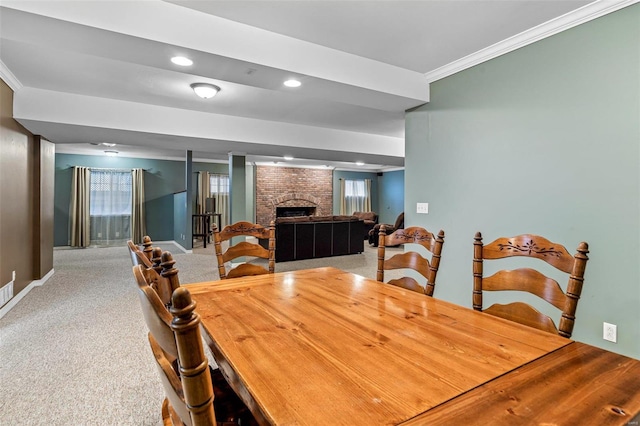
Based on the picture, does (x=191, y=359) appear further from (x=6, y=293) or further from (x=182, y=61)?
(x=6, y=293)

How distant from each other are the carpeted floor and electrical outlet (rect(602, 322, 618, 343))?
2.79m

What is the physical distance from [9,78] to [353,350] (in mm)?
4293

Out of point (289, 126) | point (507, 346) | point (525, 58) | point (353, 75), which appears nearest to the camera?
point (507, 346)

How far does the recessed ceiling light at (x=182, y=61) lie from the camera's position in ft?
7.50

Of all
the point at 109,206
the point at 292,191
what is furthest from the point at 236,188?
the point at 292,191

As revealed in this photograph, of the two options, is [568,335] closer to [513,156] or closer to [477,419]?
[477,419]

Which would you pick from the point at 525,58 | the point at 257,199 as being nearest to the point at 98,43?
the point at 525,58

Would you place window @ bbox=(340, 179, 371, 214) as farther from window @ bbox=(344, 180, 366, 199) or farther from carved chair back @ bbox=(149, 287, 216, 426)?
carved chair back @ bbox=(149, 287, 216, 426)

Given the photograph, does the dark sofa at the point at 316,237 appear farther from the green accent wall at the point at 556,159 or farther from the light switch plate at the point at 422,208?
the green accent wall at the point at 556,159

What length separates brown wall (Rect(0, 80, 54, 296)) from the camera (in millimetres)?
3349

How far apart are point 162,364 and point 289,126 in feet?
16.0

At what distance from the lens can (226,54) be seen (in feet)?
7.41

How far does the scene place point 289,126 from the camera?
5234mm

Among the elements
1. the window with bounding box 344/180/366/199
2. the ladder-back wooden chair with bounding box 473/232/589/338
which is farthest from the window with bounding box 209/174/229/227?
the ladder-back wooden chair with bounding box 473/232/589/338
